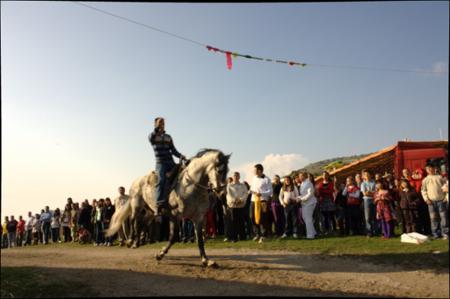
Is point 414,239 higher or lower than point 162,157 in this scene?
lower

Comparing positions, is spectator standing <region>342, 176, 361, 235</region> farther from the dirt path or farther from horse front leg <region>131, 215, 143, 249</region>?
horse front leg <region>131, 215, 143, 249</region>

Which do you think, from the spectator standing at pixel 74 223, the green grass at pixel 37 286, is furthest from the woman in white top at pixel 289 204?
the spectator standing at pixel 74 223

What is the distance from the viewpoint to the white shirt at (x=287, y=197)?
534 inches

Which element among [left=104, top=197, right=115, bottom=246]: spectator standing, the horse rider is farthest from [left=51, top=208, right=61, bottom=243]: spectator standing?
the horse rider

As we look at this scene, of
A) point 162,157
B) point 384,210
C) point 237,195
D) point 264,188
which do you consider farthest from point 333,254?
point 162,157

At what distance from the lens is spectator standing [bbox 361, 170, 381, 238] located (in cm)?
1242

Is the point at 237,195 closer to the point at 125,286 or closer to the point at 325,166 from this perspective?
the point at 125,286

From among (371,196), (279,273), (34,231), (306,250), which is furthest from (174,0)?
(34,231)

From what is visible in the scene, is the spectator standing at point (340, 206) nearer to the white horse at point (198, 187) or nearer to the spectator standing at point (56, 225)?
the white horse at point (198, 187)

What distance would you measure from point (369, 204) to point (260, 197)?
364 centimetres

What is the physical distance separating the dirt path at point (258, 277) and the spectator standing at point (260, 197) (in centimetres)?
324

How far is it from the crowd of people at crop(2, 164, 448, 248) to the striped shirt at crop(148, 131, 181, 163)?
6.31 ft

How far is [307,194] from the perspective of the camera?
13.3 metres

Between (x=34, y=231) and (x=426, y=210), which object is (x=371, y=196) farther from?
(x=34, y=231)
